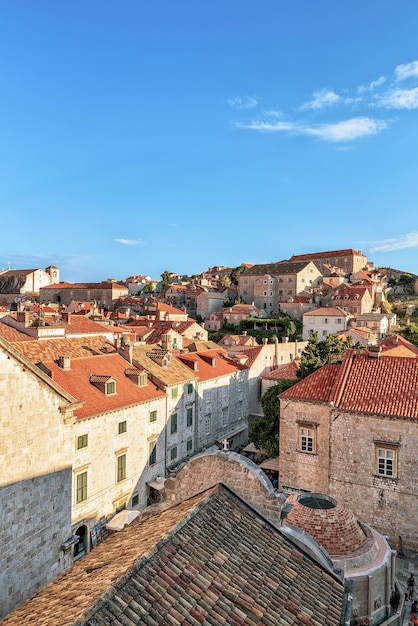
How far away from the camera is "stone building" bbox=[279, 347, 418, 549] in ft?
68.1

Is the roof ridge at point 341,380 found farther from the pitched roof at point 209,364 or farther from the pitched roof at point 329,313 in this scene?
the pitched roof at point 329,313

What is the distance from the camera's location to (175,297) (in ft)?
355

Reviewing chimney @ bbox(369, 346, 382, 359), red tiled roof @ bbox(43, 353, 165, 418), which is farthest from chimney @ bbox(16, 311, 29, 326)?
chimney @ bbox(369, 346, 382, 359)

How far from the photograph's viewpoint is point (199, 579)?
7.22 m

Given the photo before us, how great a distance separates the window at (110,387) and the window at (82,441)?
3.38m

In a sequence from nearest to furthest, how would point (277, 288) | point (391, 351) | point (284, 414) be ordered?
1. point (284, 414)
2. point (391, 351)
3. point (277, 288)

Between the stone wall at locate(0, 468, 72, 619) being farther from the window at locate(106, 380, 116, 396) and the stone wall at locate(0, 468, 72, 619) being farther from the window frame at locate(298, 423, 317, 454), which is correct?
the window frame at locate(298, 423, 317, 454)

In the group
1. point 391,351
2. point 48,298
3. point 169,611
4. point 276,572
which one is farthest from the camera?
point 48,298

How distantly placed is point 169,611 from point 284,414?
1911cm

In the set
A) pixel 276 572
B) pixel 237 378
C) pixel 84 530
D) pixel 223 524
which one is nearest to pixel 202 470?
pixel 223 524

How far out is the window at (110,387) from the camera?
24031mm

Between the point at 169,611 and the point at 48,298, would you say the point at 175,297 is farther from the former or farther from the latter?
the point at 169,611

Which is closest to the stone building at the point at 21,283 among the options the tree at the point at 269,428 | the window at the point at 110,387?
the tree at the point at 269,428

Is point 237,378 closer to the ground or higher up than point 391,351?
closer to the ground
